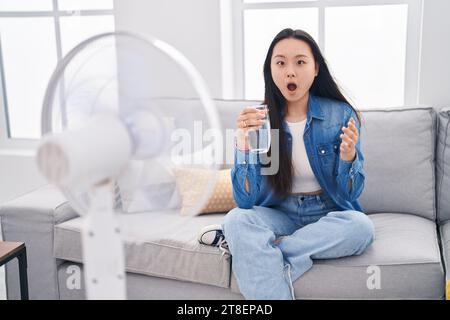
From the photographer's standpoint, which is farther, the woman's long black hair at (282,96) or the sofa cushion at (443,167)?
the sofa cushion at (443,167)

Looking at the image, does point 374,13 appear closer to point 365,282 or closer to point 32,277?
point 365,282

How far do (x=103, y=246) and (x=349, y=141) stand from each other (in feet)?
3.57

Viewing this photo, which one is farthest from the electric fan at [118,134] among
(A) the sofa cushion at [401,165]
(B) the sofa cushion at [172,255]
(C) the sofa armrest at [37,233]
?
(A) the sofa cushion at [401,165]

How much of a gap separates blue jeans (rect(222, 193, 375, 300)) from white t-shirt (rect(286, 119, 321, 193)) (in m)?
0.13

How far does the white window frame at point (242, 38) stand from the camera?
9.14 feet

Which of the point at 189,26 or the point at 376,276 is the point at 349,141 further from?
the point at 189,26

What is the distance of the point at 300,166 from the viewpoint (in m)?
2.08

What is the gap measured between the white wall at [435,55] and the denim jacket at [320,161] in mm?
731

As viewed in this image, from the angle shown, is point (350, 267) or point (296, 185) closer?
point (350, 267)

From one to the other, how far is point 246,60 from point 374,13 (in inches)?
26.8

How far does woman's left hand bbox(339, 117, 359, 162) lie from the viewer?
5.78 feet

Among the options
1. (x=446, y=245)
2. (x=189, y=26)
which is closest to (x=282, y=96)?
(x=446, y=245)

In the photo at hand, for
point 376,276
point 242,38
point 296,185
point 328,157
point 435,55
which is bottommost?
point 376,276

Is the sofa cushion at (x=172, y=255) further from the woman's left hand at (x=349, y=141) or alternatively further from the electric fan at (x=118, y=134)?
the electric fan at (x=118, y=134)
